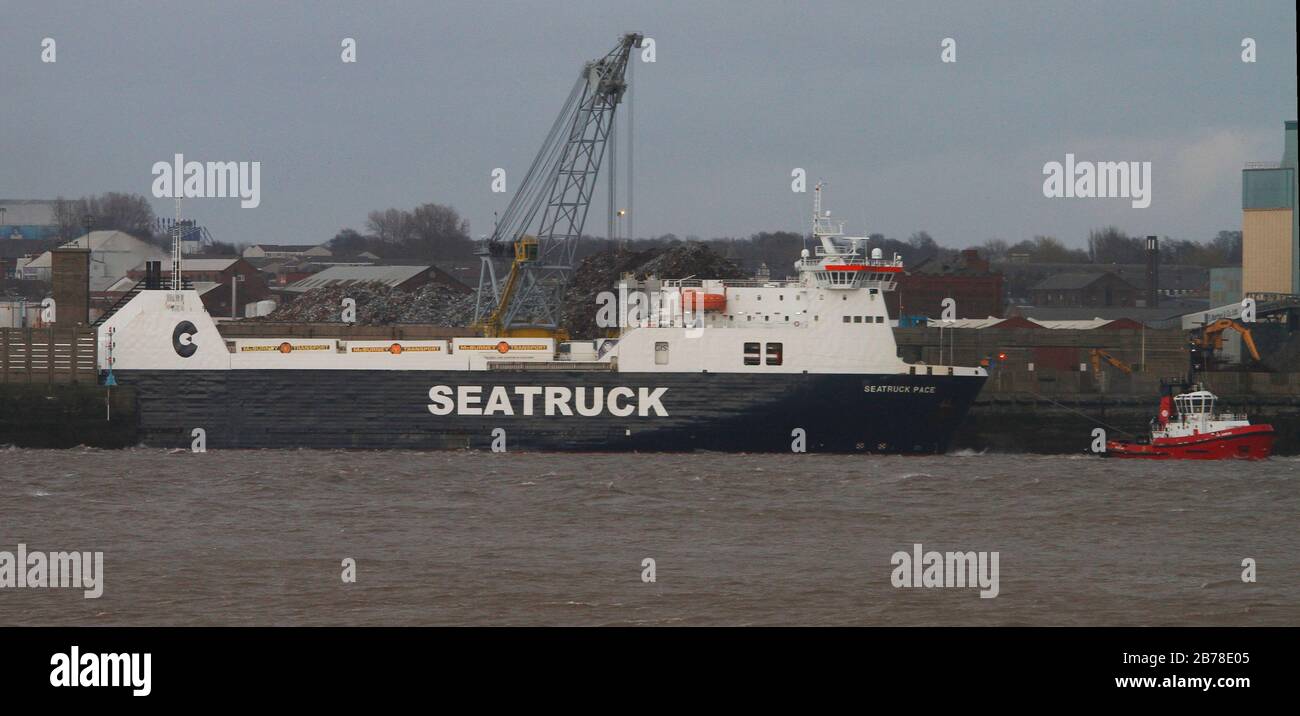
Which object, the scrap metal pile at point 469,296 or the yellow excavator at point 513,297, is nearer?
the yellow excavator at point 513,297

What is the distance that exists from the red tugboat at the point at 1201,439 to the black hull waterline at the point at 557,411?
8.46 metres

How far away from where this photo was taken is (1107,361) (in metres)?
66.1

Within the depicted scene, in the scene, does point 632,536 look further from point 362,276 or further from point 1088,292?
point 1088,292

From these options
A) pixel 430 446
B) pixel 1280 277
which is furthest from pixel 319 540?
pixel 1280 277

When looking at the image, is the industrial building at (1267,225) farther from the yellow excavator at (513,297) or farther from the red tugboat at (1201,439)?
the yellow excavator at (513,297)

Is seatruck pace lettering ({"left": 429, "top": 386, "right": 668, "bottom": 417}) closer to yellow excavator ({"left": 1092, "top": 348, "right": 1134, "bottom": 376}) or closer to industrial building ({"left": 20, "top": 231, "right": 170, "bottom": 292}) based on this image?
yellow excavator ({"left": 1092, "top": 348, "right": 1134, "bottom": 376})

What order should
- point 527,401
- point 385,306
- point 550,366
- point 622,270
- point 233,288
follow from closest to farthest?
1. point 527,401
2. point 550,366
3. point 622,270
4. point 385,306
5. point 233,288

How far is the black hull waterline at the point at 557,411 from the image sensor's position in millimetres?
46031

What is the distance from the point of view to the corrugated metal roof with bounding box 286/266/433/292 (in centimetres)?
9331

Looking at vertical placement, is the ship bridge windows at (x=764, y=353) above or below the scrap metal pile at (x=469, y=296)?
below

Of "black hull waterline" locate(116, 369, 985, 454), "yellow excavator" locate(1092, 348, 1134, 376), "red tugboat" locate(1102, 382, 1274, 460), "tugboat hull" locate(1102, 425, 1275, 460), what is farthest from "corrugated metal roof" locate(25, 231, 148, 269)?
"tugboat hull" locate(1102, 425, 1275, 460)

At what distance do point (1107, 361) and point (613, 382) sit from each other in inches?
1152

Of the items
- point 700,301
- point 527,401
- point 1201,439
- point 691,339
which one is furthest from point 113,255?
point 1201,439

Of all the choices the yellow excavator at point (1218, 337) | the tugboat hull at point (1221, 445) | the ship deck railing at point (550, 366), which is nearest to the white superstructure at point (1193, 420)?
the tugboat hull at point (1221, 445)
